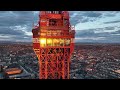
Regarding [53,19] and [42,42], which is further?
[53,19]

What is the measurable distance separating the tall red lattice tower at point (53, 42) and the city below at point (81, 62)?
57cm

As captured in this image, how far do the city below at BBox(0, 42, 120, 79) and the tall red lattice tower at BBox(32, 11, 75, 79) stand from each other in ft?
1.87

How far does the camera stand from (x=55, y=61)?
5.98 metres

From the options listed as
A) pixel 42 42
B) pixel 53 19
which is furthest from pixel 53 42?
pixel 53 19

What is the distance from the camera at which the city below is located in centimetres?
451

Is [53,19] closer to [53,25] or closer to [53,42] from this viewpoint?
[53,25]

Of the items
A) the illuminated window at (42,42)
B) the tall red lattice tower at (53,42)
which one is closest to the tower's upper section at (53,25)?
the tall red lattice tower at (53,42)

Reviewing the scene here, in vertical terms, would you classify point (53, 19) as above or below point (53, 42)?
above

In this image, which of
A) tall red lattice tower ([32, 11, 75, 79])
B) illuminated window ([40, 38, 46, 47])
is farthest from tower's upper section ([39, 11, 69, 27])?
illuminated window ([40, 38, 46, 47])

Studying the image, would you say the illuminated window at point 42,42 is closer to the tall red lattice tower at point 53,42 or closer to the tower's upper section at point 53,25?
the tall red lattice tower at point 53,42

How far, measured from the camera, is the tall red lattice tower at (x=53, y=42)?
5.46 metres

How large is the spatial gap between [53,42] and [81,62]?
108cm

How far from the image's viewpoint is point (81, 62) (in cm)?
482
